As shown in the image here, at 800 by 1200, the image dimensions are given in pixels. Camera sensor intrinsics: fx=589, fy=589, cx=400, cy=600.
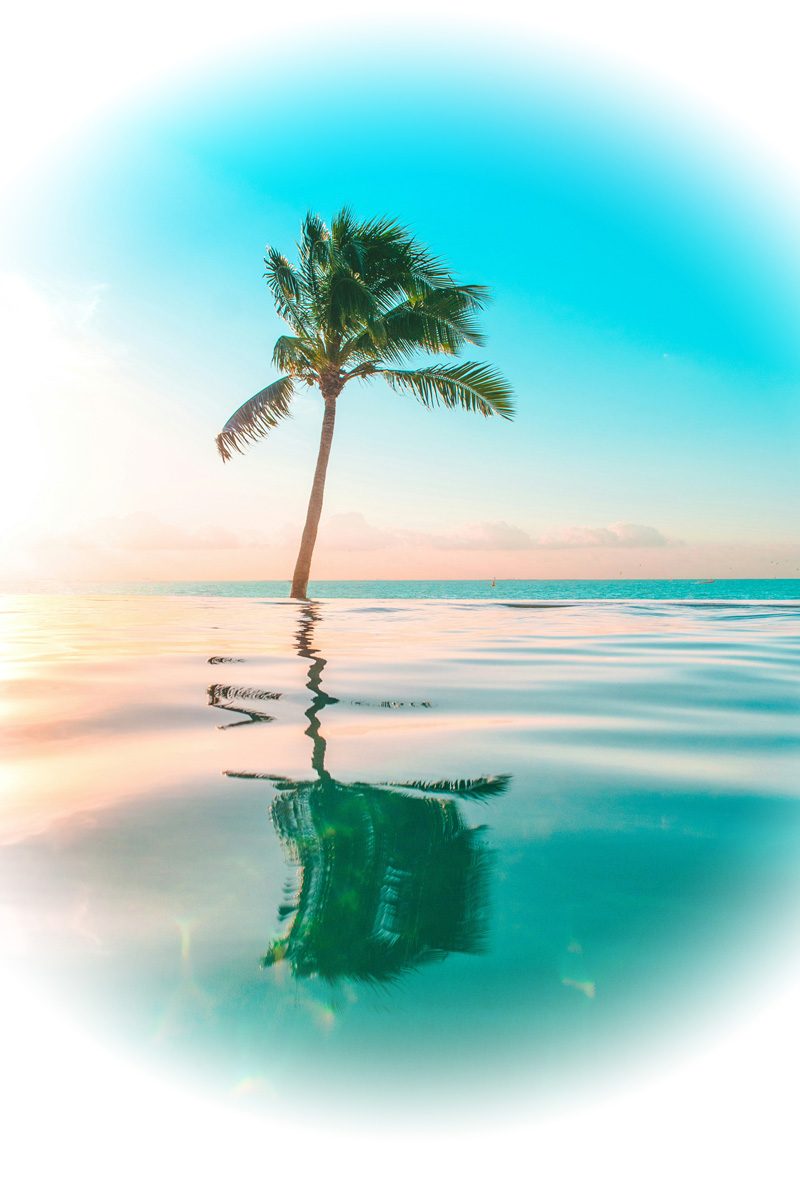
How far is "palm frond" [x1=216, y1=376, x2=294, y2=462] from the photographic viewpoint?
10531 mm

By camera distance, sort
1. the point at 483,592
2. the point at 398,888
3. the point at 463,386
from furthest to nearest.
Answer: the point at 483,592, the point at 463,386, the point at 398,888

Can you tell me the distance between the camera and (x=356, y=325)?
33.2 ft

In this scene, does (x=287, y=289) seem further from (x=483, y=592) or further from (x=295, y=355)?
(x=483, y=592)

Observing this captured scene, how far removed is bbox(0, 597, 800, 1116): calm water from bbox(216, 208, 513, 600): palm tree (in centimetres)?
814

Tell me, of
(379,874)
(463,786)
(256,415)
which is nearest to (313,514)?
(256,415)

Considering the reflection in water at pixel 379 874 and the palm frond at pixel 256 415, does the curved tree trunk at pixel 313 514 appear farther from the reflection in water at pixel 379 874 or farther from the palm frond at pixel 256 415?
the reflection in water at pixel 379 874

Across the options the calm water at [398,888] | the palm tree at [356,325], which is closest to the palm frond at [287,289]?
the palm tree at [356,325]

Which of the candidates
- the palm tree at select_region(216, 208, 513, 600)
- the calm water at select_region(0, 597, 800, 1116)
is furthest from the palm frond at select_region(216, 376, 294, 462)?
the calm water at select_region(0, 597, 800, 1116)

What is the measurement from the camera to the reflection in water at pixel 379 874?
27.4 inches

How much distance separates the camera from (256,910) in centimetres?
77

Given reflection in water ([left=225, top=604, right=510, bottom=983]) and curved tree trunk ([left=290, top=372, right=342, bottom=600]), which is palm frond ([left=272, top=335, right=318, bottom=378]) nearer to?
curved tree trunk ([left=290, top=372, right=342, bottom=600])

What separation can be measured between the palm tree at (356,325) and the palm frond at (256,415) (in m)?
0.02

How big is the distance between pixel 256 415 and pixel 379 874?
1083 centimetres

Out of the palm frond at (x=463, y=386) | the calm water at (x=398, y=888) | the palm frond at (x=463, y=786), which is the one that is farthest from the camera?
the palm frond at (x=463, y=386)
